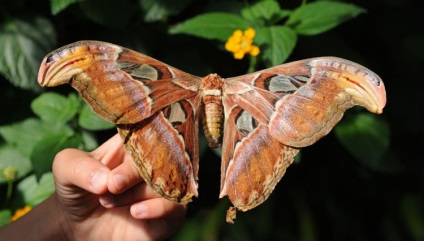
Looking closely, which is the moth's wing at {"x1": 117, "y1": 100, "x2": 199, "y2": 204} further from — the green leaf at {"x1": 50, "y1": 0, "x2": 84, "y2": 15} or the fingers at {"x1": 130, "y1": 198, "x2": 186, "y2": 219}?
the green leaf at {"x1": 50, "y1": 0, "x2": 84, "y2": 15}

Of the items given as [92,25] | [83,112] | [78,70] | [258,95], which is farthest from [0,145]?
[258,95]

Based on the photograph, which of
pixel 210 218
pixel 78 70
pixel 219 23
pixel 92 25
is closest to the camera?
pixel 78 70

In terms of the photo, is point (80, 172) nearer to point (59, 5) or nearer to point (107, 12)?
point (59, 5)

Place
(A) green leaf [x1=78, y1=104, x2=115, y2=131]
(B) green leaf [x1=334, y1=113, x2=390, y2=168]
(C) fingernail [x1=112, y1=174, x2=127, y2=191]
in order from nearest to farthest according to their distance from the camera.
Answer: (C) fingernail [x1=112, y1=174, x2=127, y2=191]
(A) green leaf [x1=78, y1=104, x2=115, y2=131]
(B) green leaf [x1=334, y1=113, x2=390, y2=168]

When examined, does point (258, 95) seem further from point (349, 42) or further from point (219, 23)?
point (349, 42)

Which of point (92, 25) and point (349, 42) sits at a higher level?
point (92, 25)

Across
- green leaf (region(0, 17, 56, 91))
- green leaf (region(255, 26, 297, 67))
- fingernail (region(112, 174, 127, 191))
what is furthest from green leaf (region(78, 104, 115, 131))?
fingernail (region(112, 174, 127, 191))

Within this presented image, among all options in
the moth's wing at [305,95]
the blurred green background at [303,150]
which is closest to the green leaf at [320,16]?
the blurred green background at [303,150]

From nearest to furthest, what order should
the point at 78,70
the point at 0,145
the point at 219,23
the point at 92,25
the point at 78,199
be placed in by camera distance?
the point at 78,70, the point at 78,199, the point at 219,23, the point at 0,145, the point at 92,25

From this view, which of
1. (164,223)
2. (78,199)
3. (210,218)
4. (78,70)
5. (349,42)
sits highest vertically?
(78,70)
